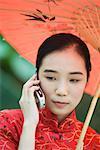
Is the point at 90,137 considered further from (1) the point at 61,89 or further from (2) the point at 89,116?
(1) the point at 61,89

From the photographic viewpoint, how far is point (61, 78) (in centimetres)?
241

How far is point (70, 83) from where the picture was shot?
7.93 feet

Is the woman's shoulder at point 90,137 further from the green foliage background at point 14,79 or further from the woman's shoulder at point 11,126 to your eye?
the woman's shoulder at point 11,126

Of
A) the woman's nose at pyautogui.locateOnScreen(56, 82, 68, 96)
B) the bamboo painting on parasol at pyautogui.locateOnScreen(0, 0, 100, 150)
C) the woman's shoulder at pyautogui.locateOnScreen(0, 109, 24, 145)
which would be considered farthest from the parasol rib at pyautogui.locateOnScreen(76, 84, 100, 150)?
the woman's shoulder at pyautogui.locateOnScreen(0, 109, 24, 145)

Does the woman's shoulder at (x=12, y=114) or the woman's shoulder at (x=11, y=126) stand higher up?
the woman's shoulder at (x=12, y=114)

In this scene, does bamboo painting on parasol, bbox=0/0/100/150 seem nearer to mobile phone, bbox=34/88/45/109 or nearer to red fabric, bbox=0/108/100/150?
red fabric, bbox=0/108/100/150

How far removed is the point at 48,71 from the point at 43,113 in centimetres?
19

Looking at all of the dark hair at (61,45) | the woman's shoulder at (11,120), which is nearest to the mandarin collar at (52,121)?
the woman's shoulder at (11,120)

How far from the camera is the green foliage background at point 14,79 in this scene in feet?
8.23

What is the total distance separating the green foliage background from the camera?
251 centimetres

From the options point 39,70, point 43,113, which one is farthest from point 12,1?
point 43,113

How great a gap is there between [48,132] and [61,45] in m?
0.39

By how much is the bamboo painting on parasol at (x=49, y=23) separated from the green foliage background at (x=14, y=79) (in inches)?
2.9

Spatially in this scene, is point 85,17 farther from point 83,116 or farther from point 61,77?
point 83,116
